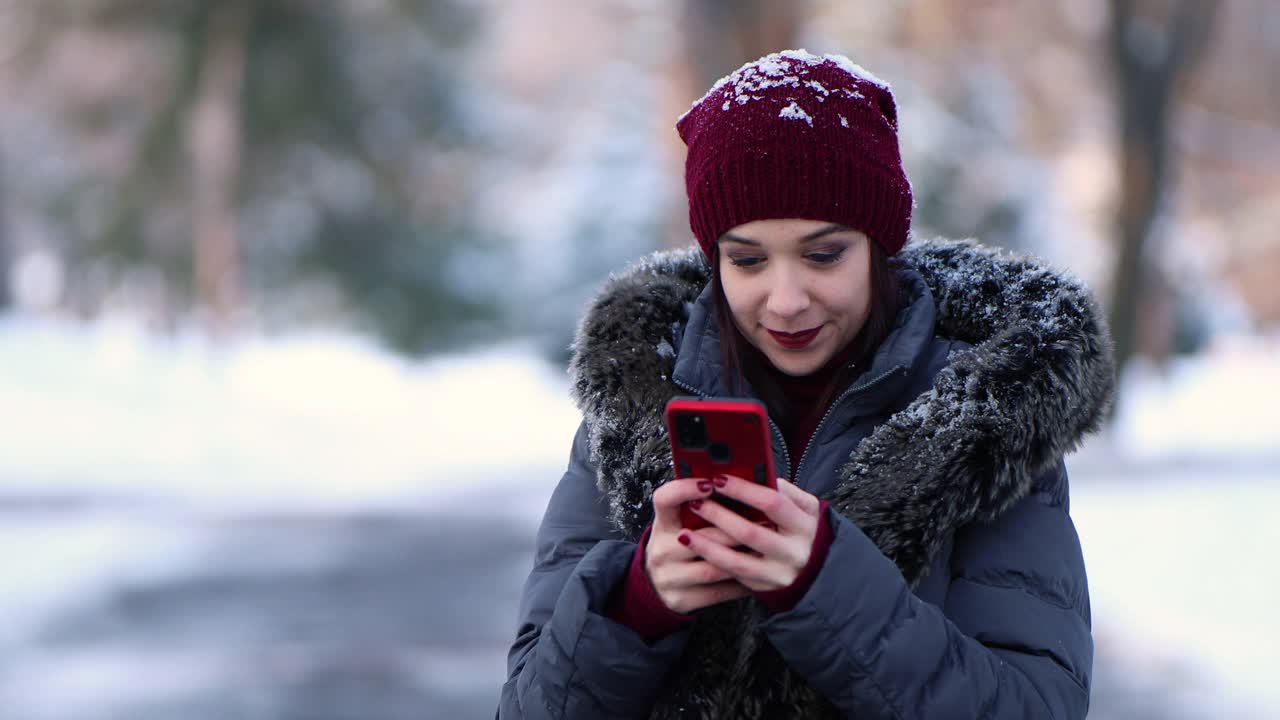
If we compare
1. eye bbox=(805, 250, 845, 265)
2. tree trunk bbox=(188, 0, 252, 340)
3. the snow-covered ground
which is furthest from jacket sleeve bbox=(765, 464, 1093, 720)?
tree trunk bbox=(188, 0, 252, 340)

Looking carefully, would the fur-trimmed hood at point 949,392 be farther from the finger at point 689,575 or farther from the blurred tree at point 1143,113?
the blurred tree at point 1143,113

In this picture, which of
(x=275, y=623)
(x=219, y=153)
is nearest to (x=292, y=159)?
(x=219, y=153)

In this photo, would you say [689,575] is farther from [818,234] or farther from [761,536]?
[818,234]

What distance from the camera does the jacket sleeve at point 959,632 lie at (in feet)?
4.82

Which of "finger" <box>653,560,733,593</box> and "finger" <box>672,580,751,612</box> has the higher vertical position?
"finger" <box>653,560,733,593</box>

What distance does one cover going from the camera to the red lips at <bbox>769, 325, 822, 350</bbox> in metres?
1.73

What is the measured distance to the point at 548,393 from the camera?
18.6 m

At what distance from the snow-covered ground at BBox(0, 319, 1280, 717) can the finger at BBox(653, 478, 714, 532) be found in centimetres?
445

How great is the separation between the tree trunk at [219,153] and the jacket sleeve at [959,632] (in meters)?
19.4

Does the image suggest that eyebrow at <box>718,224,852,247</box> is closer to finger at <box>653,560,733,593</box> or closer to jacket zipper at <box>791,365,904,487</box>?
jacket zipper at <box>791,365,904,487</box>

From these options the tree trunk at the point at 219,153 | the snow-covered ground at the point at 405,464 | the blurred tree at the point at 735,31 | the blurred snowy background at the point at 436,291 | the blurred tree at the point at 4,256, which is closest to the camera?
the blurred snowy background at the point at 436,291

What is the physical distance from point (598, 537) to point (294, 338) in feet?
88.8

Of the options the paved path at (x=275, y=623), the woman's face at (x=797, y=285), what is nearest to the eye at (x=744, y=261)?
the woman's face at (x=797, y=285)

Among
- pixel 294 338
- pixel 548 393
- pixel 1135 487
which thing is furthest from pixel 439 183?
pixel 1135 487
